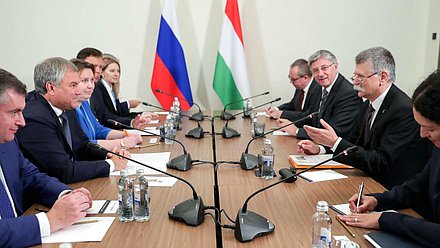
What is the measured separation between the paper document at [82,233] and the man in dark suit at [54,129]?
2.03 ft

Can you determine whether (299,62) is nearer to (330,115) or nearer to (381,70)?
(330,115)

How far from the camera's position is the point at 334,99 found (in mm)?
3418

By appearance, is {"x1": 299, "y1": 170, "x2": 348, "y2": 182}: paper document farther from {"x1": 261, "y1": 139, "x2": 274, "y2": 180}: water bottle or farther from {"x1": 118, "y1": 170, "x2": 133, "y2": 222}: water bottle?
{"x1": 118, "y1": 170, "x2": 133, "y2": 222}: water bottle

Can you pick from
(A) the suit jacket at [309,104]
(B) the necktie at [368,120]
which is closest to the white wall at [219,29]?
(A) the suit jacket at [309,104]

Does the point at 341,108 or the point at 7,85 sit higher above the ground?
the point at 7,85

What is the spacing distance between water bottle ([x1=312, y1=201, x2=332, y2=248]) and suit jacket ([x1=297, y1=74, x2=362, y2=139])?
1705 millimetres

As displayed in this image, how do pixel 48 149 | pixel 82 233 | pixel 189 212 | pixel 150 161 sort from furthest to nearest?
pixel 150 161, pixel 48 149, pixel 189 212, pixel 82 233

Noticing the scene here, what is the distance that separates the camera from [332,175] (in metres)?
2.27

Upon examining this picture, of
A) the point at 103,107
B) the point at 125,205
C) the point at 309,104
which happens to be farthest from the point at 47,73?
the point at 309,104

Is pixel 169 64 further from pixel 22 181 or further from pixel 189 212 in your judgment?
pixel 189 212

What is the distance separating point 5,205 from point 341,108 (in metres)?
2.45

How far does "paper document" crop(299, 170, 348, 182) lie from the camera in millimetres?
2205

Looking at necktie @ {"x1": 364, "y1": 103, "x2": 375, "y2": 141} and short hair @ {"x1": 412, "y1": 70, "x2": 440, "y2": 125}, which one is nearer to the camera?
short hair @ {"x1": 412, "y1": 70, "x2": 440, "y2": 125}

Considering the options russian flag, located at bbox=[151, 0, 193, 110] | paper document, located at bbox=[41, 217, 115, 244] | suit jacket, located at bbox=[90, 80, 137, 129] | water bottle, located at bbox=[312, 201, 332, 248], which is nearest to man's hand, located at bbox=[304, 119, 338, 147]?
water bottle, located at bbox=[312, 201, 332, 248]
